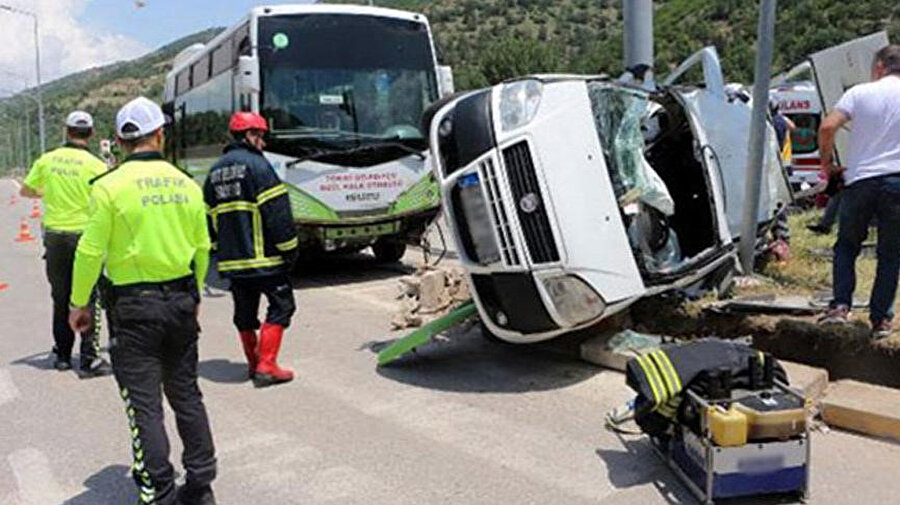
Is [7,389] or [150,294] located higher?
[150,294]

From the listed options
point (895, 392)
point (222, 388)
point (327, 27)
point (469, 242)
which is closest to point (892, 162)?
point (895, 392)

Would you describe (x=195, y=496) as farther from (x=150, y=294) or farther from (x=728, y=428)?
(x=728, y=428)

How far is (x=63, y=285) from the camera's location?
6.65 m

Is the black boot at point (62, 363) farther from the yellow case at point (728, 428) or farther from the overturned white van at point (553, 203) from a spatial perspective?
the yellow case at point (728, 428)

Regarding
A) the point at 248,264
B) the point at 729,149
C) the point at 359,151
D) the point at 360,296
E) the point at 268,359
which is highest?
the point at 729,149

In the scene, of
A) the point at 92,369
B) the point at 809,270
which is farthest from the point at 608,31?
the point at 92,369

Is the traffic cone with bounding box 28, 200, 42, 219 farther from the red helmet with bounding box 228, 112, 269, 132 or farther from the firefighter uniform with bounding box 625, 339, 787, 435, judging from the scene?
the firefighter uniform with bounding box 625, 339, 787, 435

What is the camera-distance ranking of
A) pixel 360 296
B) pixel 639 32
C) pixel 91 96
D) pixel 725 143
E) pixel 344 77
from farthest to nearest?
pixel 91 96 → pixel 344 77 → pixel 360 296 → pixel 639 32 → pixel 725 143

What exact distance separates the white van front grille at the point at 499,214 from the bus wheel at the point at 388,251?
6.24 meters

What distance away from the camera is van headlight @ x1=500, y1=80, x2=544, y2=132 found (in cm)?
543

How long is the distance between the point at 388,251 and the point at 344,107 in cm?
243

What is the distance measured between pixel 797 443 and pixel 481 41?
2348 inches

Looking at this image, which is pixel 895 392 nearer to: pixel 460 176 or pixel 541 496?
pixel 541 496

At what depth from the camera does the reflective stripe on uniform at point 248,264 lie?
19.6 feet
